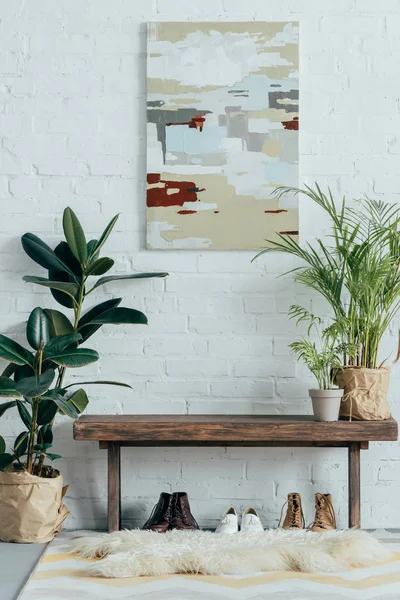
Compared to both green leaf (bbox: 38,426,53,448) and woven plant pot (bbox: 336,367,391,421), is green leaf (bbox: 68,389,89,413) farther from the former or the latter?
woven plant pot (bbox: 336,367,391,421)

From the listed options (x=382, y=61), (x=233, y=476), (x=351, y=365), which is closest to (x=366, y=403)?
(x=351, y=365)

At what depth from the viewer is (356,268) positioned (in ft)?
8.55

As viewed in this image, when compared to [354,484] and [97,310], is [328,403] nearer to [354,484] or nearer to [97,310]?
[354,484]

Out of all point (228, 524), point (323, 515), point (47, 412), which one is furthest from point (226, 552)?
point (47, 412)

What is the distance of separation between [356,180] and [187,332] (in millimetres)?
958

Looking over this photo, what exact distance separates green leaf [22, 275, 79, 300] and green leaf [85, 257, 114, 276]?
9 cm

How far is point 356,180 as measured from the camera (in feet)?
9.46

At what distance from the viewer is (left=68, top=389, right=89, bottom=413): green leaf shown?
2663mm

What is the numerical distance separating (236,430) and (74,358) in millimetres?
645

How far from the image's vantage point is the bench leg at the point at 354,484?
104 inches

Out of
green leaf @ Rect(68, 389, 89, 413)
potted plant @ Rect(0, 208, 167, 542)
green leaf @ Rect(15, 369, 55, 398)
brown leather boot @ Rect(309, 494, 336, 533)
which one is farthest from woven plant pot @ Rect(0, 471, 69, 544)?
brown leather boot @ Rect(309, 494, 336, 533)

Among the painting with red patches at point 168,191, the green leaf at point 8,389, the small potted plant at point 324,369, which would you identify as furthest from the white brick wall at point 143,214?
the green leaf at point 8,389

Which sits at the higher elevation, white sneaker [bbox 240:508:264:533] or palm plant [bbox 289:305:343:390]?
palm plant [bbox 289:305:343:390]

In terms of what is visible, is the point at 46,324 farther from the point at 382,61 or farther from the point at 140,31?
the point at 382,61
